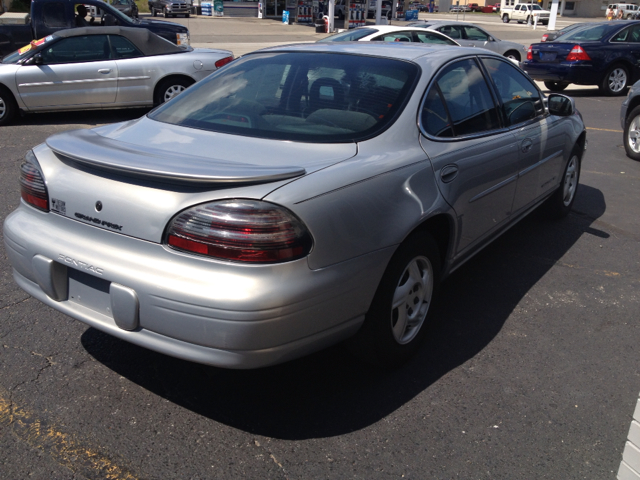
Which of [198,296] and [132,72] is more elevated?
[132,72]

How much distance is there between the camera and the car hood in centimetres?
246

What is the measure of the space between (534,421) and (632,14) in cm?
6614

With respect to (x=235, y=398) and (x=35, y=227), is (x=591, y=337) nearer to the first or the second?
(x=235, y=398)

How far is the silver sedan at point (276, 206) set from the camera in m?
2.43

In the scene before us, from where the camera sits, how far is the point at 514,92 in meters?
4.49

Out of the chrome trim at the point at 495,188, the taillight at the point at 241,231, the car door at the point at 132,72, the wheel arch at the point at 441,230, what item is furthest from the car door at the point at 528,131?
the car door at the point at 132,72

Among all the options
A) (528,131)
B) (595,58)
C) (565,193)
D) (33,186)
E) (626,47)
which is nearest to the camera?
(33,186)

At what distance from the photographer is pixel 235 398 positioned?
3.01 meters

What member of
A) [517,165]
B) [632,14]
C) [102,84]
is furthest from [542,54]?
[632,14]

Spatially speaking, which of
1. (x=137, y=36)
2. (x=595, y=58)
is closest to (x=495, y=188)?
(x=137, y=36)

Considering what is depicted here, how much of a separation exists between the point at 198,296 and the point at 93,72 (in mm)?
8143

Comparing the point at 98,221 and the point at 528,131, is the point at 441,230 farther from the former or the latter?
the point at 98,221

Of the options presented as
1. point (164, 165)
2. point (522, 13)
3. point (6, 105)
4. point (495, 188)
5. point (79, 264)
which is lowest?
point (6, 105)

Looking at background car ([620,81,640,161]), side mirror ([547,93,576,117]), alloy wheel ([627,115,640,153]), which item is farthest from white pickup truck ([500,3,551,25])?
side mirror ([547,93,576,117])
